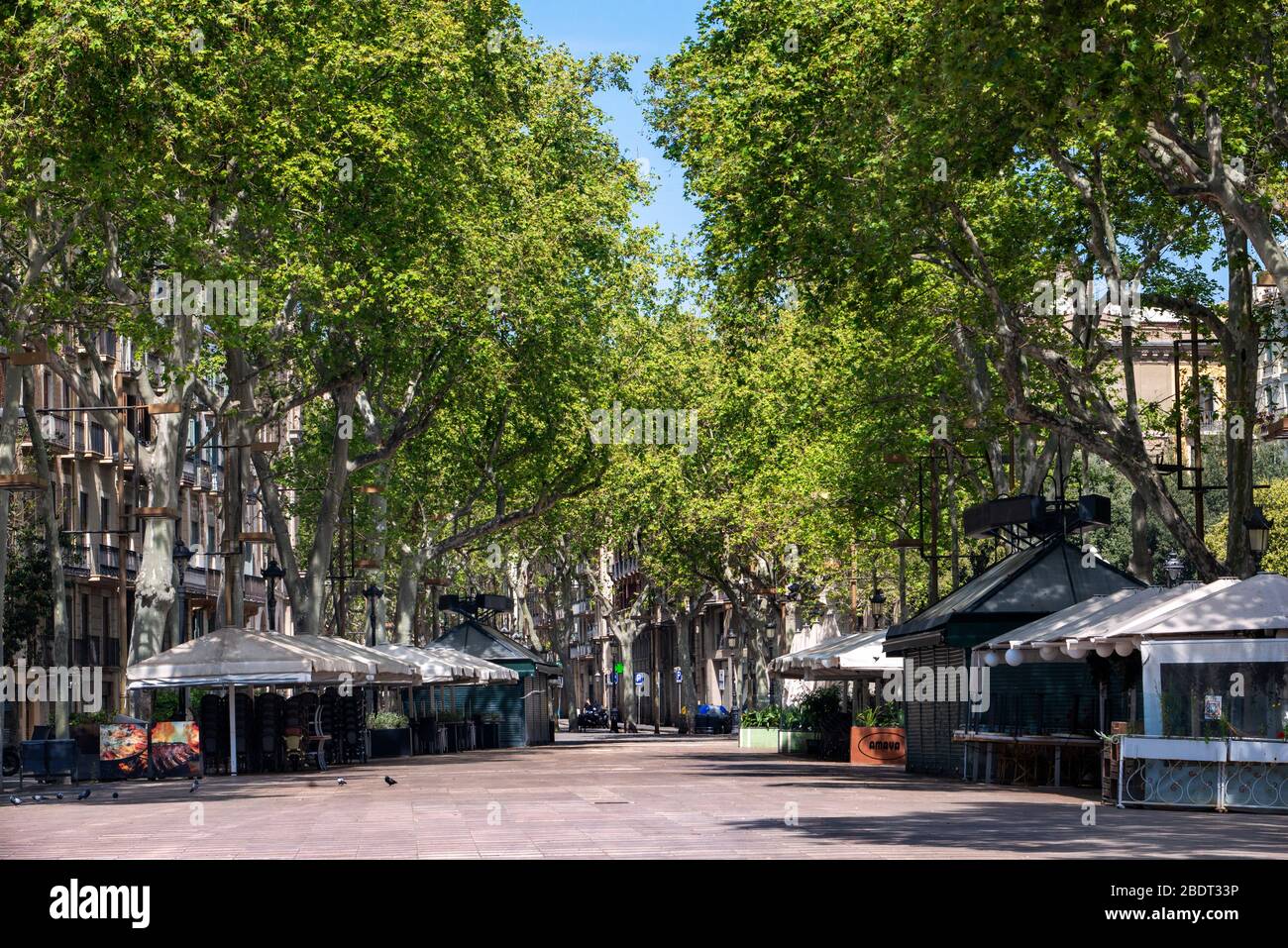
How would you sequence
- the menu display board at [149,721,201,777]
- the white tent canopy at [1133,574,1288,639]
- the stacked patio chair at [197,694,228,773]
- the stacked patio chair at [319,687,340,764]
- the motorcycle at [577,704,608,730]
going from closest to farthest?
the white tent canopy at [1133,574,1288,639] → the menu display board at [149,721,201,777] → the stacked patio chair at [197,694,228,773] → the stacked patio chair at [319,687,340,764] → the motorcycle at [577,704,608,730]

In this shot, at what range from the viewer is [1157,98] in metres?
21.7

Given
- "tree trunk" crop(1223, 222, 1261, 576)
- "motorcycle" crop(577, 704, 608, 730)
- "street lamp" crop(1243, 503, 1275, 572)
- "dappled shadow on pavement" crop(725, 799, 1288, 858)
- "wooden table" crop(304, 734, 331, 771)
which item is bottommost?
"motorcycle" crop(577, 704, 608, 730)

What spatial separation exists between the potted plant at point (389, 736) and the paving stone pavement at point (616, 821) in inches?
574

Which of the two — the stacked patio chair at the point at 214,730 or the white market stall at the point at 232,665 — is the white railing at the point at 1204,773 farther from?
the stacked patio chair at the point at 214,730

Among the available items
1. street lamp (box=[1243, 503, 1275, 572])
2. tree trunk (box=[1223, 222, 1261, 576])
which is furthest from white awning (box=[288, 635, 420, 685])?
street lamp (box=[1243, 503, 1275, 572])

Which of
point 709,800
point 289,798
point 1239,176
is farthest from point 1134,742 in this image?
point 289,798

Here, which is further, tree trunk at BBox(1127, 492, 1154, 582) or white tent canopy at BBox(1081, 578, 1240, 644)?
tree trunk at BBox(1127, 492, 1154, 582)

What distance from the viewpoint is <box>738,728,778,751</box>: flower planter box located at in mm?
53906

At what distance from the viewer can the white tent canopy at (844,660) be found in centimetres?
3806

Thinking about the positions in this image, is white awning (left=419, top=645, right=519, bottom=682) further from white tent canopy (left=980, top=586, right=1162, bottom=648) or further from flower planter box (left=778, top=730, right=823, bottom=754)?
white tent canopy (left=980, top=586, right=1162, bottom=648)

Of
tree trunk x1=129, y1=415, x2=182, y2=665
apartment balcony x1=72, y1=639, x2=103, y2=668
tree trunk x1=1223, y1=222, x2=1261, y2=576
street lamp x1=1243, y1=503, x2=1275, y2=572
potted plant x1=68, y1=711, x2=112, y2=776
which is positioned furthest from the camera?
apartment balcony x1=72, y1=639, x2=103, y2=668

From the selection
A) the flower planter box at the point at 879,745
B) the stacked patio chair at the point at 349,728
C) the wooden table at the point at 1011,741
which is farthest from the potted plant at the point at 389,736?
the wooden table at the point at 1011,741

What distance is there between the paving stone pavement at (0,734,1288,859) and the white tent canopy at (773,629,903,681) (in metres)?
5.04
